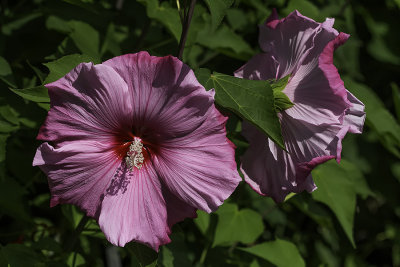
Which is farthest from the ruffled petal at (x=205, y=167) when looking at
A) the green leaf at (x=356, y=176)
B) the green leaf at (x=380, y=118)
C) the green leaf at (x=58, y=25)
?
the green leaf at (x=380, y=118)

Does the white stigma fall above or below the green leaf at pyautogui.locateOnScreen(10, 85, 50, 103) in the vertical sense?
below

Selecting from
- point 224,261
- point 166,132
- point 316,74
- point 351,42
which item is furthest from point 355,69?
point 166,132

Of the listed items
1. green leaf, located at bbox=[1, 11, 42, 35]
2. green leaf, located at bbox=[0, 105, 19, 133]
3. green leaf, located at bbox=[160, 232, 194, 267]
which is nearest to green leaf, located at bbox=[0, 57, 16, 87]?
green leaf, located at bbox=[0, 105, 19, 133]

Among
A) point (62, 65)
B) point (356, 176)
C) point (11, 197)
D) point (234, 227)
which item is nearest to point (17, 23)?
point (11, 197)

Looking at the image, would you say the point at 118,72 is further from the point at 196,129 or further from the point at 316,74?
the point at 316,74

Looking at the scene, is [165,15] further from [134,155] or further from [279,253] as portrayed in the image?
[279,253]

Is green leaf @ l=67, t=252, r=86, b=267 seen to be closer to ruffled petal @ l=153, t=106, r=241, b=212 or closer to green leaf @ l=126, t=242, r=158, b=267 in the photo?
green leaf @ l=126, t=242, r=158, b=267

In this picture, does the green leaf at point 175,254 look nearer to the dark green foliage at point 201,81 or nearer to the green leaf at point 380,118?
the dark green foliage at point 201,81
